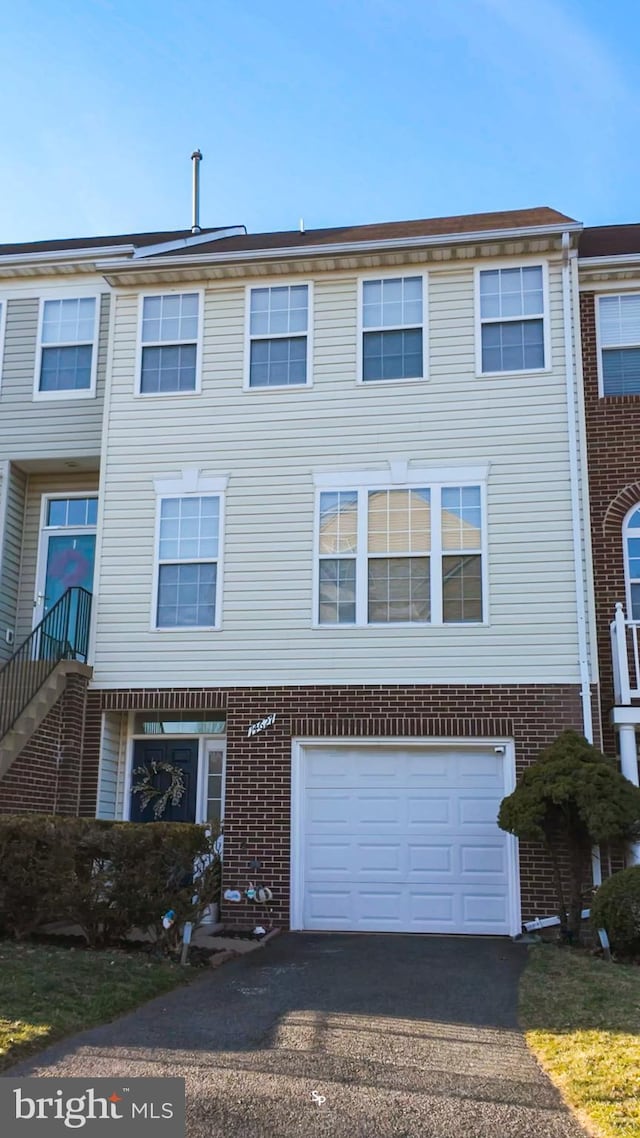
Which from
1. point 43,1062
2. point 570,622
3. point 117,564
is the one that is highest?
point 117,564

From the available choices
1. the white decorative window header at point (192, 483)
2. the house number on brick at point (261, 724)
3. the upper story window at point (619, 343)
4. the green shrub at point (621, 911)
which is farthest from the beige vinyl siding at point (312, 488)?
the green shrub at point (621, 911)

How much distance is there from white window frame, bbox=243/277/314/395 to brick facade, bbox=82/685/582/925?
3.72 metres

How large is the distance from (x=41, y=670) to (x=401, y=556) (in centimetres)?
428

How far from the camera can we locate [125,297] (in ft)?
45.9

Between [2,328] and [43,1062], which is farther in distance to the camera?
[2,328]

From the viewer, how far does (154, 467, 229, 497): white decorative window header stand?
13.2m

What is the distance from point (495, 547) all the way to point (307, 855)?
4.09 m

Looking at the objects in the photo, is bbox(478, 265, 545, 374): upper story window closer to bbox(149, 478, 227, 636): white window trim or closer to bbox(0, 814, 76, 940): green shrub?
bbox(149, 478, 227, 636): white window trim

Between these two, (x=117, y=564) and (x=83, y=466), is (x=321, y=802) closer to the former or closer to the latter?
(x=117, y=564)

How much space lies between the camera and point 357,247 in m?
13.1

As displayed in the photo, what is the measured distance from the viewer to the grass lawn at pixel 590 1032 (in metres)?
5.47

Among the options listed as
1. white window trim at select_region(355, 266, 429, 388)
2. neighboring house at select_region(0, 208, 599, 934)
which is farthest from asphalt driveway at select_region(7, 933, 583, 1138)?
white window trim at select_region(355, 266, 429, 388)

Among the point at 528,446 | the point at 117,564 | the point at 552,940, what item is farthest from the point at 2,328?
the point at 552,940

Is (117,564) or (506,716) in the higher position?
(117,564)
